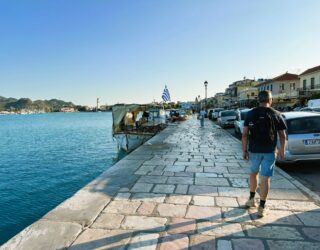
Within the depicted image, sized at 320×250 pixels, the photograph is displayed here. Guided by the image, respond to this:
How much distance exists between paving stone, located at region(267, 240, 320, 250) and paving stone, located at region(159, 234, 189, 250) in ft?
3.37

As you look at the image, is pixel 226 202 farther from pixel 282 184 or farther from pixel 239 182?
pixel 282 184

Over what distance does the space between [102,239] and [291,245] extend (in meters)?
2.35

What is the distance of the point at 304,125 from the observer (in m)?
8.02

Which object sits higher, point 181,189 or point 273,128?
point 273,128

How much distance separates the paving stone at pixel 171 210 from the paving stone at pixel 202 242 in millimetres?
733

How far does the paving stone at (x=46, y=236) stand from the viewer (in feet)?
11.6

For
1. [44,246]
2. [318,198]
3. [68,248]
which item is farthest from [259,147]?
[44,246]

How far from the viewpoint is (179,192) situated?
565cm

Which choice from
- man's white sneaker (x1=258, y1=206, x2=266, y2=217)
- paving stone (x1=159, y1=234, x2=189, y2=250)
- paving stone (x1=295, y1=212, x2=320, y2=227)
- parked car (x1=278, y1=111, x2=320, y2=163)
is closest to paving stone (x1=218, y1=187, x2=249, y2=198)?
man's white sneaker (x1=258, y1=206, x2=266, y2=217)

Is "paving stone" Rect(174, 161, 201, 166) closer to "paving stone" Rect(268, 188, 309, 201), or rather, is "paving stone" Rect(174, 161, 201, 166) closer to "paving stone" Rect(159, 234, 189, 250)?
"paving stone" Rect(268, 188, 309, 201)

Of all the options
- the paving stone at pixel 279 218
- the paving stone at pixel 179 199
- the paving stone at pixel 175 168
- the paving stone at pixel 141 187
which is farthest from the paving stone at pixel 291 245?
the paving stone at pixel 175 168

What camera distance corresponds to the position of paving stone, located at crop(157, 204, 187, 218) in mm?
4473

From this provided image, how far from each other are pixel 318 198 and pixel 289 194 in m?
0.48

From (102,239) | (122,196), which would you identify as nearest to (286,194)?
(122,196)
